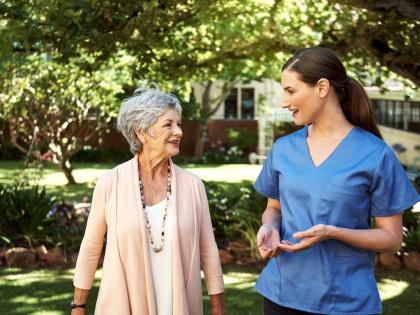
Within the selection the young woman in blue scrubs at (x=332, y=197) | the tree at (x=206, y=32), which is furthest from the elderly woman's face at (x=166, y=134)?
the tree at (x=206, y=32)

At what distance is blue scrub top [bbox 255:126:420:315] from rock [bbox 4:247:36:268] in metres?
6.05

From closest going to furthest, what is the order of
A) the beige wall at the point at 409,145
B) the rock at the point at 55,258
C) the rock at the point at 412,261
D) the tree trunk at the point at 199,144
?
1. the rock at the point at 412,261
2. the rock at the point at 55,258
3. the beige wall at the point at 409,145
4. the tree trunk at the point at 199,144

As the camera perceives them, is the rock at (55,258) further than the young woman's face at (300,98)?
Yes

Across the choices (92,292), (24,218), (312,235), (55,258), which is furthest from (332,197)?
(24,218)

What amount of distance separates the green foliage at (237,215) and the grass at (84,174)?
5199 millimetres

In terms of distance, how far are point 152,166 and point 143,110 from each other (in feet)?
0.91

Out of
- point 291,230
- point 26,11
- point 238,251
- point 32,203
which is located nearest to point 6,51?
point 26,11

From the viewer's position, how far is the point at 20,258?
8414 millimetres

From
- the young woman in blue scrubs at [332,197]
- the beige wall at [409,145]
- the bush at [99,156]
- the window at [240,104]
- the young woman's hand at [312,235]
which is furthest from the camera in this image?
the window at [240,104]

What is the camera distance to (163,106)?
333 cm

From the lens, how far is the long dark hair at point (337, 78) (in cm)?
280

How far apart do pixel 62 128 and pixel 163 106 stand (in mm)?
13751

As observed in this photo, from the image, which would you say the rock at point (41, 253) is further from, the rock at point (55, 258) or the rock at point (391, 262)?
the rock at point (391, 262)

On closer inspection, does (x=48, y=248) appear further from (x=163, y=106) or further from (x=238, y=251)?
(x=163, y=106)
